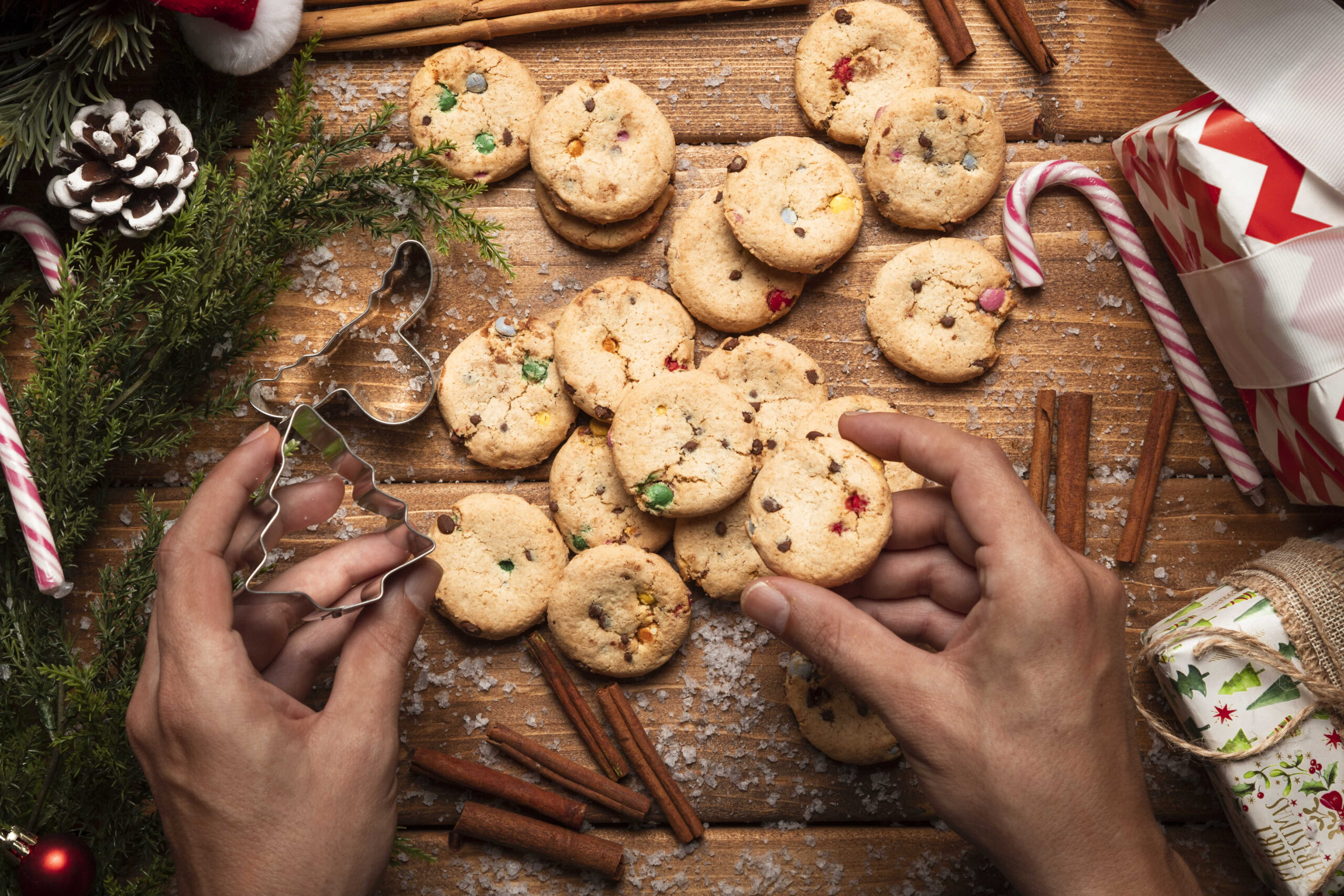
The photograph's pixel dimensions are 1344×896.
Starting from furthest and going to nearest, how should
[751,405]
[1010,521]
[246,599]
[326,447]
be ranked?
1. [751,405]
2. [326,447]
3. [246,599]
4. [1010,521]

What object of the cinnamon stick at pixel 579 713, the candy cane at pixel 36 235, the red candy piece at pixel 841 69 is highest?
the red candy piece at pixel 841 69

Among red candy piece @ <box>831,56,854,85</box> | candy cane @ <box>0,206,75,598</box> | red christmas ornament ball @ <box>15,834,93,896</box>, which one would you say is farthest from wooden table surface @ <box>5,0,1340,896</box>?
red christmas ornament ball @ <box>15,834,93,896</box>

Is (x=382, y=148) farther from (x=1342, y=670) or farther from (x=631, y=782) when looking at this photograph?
(x=1342, y=670)

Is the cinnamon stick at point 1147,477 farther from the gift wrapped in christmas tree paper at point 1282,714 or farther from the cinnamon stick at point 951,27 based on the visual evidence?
the cinnamon stick at point 951,27

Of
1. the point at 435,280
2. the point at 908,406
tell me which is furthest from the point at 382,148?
the point at 908,406

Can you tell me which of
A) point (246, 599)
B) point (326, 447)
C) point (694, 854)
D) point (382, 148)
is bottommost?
point (694, 854)

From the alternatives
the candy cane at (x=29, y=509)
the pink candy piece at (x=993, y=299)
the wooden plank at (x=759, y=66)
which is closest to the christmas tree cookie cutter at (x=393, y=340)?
the wooden plank at (x=759, y=66)

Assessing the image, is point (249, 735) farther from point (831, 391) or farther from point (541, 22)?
point (541, 22)
